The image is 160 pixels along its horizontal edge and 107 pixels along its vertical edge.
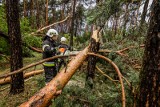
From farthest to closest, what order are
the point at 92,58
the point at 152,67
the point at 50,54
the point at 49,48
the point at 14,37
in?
the point at 14,37, the point at 50,54, the point at 49,48, the point at 92,58, the point at 152,67

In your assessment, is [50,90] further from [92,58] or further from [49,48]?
[49,48]

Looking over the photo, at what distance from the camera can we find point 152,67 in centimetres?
262

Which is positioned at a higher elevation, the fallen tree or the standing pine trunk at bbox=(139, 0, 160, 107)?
the standing pine trunk at bbox=(139, 0, 160, 107)

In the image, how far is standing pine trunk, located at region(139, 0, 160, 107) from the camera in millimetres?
2543

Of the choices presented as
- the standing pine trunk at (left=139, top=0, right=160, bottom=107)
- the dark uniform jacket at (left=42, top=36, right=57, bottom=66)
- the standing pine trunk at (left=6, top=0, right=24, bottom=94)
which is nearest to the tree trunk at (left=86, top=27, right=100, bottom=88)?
the dark uniform jacket at (left=42, top=36, right=57, bottom=66)

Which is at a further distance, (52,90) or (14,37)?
(14,37)

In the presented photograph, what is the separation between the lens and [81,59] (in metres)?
4.70

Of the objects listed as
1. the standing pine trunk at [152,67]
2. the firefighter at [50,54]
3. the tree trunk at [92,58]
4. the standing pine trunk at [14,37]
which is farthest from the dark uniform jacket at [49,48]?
the standing pine trunk at [152,67]

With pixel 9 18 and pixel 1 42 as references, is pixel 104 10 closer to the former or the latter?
pixel 9 18

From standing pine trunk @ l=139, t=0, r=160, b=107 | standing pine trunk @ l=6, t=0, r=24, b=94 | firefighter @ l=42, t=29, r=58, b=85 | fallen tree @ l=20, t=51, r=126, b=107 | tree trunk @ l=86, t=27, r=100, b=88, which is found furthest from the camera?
standing pine trunk @ l=6, t=0, r=24, b=94

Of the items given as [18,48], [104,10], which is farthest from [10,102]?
[104,10]

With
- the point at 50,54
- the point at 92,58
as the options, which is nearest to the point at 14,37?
the point at 50,54

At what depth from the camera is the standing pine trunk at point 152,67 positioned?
8.34 ft

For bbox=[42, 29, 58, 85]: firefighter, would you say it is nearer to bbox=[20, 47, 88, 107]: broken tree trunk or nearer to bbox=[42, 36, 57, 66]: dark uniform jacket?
bbox=[42, 36, 57, 66]: dark uniform jacket
